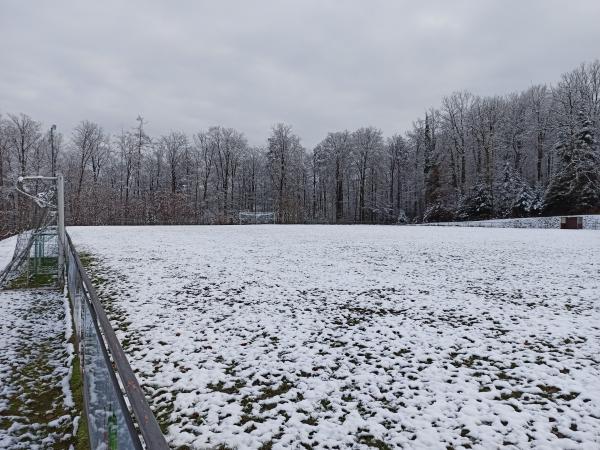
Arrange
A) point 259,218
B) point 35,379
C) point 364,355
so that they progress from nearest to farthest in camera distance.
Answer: point 35,379 < point 364,355 < point 259,218

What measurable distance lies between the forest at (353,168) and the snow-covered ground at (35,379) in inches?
1376

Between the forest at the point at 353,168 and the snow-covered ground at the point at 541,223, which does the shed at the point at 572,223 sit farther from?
the forest at the point at 353,168

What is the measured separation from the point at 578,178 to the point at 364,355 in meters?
43.3

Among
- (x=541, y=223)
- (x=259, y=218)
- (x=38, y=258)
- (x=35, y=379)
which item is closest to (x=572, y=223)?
(x=541, y=223)

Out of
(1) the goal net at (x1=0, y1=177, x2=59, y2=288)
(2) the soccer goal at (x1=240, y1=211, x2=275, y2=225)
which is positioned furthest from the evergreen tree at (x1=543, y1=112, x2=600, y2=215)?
(1) the goal net at (x1=0, y1=177, x2=59, y2=288)

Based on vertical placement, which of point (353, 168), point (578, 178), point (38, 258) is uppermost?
point (353, 168)

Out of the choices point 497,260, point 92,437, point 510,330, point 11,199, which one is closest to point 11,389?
point 92,437

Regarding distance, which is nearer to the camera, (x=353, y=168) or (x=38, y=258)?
(x=38, y=258)

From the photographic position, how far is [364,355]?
566 cm

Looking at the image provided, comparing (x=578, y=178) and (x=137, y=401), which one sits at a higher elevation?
(x=578, y=178)

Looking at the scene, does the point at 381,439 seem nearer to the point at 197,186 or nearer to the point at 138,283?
the point at 138,283

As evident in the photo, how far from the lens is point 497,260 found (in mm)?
14312

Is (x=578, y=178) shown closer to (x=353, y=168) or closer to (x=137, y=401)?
(x=353, y=168)

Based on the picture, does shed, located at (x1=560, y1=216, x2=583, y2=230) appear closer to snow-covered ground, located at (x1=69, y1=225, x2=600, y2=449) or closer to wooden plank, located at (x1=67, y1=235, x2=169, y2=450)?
snow-covered ground, located at (x1=69, y1=225, x2=600, y2=449)
